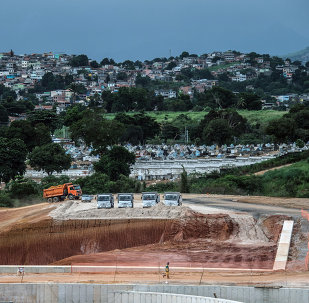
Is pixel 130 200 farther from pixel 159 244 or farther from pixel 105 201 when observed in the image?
pixel 159 244

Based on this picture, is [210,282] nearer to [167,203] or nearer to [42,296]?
[42,296]

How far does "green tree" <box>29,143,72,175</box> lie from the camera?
80.6 metres

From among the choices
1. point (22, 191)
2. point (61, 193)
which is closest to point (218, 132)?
point (22, 191)

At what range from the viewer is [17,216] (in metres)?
49.4

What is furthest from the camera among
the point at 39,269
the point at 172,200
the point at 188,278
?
the point at 172,200

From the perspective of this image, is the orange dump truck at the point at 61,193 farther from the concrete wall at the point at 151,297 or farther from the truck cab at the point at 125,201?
the concrete wall at the point at 151,297

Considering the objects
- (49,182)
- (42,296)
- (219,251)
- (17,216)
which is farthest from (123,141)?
(42,296)

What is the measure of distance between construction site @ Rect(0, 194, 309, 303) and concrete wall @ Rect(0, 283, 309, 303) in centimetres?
27

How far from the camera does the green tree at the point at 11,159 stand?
76750 mm

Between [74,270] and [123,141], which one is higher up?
[123,141]

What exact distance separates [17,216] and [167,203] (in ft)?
31.9

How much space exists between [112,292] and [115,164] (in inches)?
1829

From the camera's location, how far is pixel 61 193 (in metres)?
54.6

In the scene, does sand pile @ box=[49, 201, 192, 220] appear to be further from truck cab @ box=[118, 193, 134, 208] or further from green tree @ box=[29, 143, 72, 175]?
green tree @ box=[29, 143, 72, 175]
